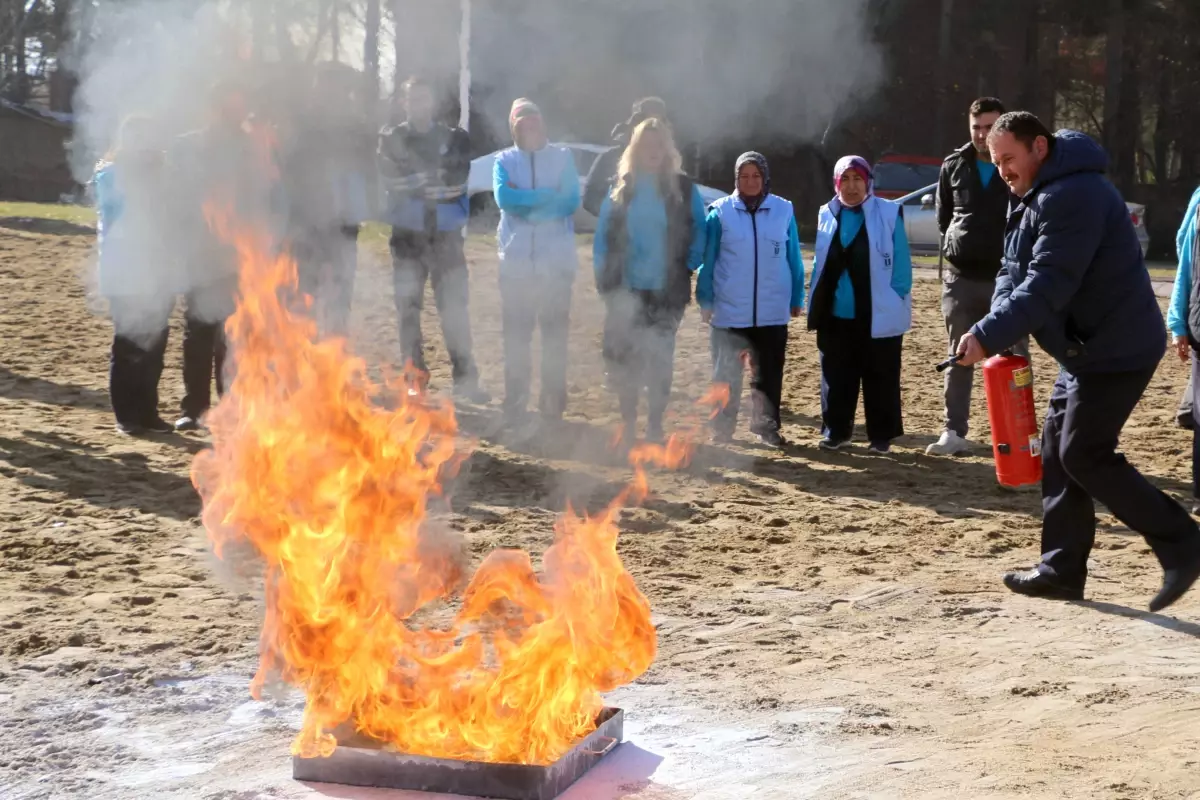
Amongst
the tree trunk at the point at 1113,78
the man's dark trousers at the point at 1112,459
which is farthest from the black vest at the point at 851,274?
the tree trunk at the point at 1113,78

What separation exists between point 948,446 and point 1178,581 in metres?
3.80

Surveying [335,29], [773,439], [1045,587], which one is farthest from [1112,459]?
[773,439]

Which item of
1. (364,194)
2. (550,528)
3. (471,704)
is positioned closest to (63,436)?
(364,194)

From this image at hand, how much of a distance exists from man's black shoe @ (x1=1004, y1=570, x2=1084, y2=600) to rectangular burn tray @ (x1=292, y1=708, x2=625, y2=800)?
2.75 meters

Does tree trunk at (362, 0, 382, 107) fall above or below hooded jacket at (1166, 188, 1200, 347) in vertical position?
above

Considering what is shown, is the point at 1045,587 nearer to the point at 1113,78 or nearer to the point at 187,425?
the point at 187,425

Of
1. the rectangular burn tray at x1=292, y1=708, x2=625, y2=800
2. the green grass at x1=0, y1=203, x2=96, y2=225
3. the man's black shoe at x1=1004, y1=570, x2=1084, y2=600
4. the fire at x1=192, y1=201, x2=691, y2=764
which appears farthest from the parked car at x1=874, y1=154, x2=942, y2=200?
the rectangular burn tray at x1=292, y1=708, x2=625, y2=800

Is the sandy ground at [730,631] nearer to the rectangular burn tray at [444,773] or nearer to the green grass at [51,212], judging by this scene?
the rectangular burn tray at [444,773]

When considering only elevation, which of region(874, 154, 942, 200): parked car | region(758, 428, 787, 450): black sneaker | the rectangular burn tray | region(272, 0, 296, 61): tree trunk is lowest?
the rectangular burn tray

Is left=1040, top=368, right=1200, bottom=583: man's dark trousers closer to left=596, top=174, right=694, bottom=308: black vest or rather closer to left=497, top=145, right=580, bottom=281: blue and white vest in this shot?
left=596, top=174, right=694, bottom=308: black vest

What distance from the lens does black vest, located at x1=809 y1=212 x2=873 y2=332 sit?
31.7 feet

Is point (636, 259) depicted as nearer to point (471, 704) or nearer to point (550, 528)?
point (550, 528)

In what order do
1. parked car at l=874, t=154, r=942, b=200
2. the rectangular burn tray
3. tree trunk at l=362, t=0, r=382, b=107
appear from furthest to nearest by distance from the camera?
parked car at l=874, t=154, r=942, b=200, the rectangular burn tray, tree trunk at l=362, t=0, r=382, b=107

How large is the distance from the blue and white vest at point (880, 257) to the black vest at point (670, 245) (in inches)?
33.2
